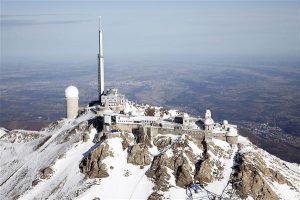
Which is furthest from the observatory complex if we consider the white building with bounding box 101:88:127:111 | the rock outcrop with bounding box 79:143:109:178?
the white building with bounding box 101:88:127:111

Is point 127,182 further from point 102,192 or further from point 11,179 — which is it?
point 11,179

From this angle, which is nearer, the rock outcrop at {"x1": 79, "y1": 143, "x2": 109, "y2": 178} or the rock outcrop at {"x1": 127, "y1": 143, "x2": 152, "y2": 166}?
the rock outcrop at {"x1": 79, "y1": 143, "x2": 109, "y2": 178}

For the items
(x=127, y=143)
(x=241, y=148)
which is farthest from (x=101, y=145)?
(x=241, y=148)

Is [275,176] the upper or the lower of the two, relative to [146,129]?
lower

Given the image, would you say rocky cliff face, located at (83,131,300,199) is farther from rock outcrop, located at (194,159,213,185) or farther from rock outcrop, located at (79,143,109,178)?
rock outcrop, located at (79,143,109,178)

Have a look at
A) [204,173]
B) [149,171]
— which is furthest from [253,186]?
[149,171]

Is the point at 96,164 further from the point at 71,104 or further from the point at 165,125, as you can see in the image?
the point at 71,104

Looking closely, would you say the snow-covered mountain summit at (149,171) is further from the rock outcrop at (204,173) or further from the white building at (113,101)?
the white building at (113,101)
